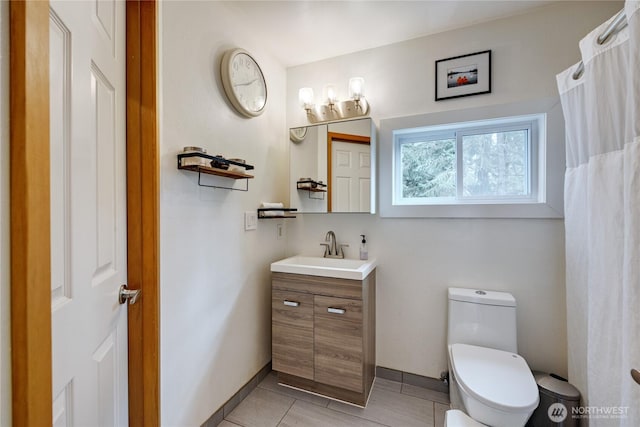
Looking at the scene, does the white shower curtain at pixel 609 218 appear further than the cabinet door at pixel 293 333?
No

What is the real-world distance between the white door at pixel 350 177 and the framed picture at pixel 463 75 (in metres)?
0.68

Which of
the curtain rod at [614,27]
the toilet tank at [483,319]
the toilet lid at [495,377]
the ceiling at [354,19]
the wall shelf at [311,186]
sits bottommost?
the toilet lid at [495,377]

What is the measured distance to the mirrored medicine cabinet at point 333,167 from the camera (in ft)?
6.55

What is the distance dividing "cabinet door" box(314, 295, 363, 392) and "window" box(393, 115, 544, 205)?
93 centimetres

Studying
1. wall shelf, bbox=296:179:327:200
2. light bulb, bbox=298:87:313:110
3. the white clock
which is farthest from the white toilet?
the white clock

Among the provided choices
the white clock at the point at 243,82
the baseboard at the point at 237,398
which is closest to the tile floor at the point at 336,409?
the baseboard at the point at 237,398

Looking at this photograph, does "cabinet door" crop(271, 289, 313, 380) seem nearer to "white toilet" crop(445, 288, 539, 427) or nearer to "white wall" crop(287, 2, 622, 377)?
"white wall" crop(287, 2, 622, 377)

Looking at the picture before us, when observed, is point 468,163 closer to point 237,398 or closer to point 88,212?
point 88,212

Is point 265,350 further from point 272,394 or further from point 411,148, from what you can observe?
point 411,148

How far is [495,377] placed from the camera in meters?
1.32

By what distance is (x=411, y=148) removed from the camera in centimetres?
211

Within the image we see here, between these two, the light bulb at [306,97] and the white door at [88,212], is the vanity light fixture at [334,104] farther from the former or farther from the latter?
the white door at [88,212]

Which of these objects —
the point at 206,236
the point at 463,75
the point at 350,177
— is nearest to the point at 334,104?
the point at 350,177

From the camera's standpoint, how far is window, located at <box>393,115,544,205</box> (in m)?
1.81
